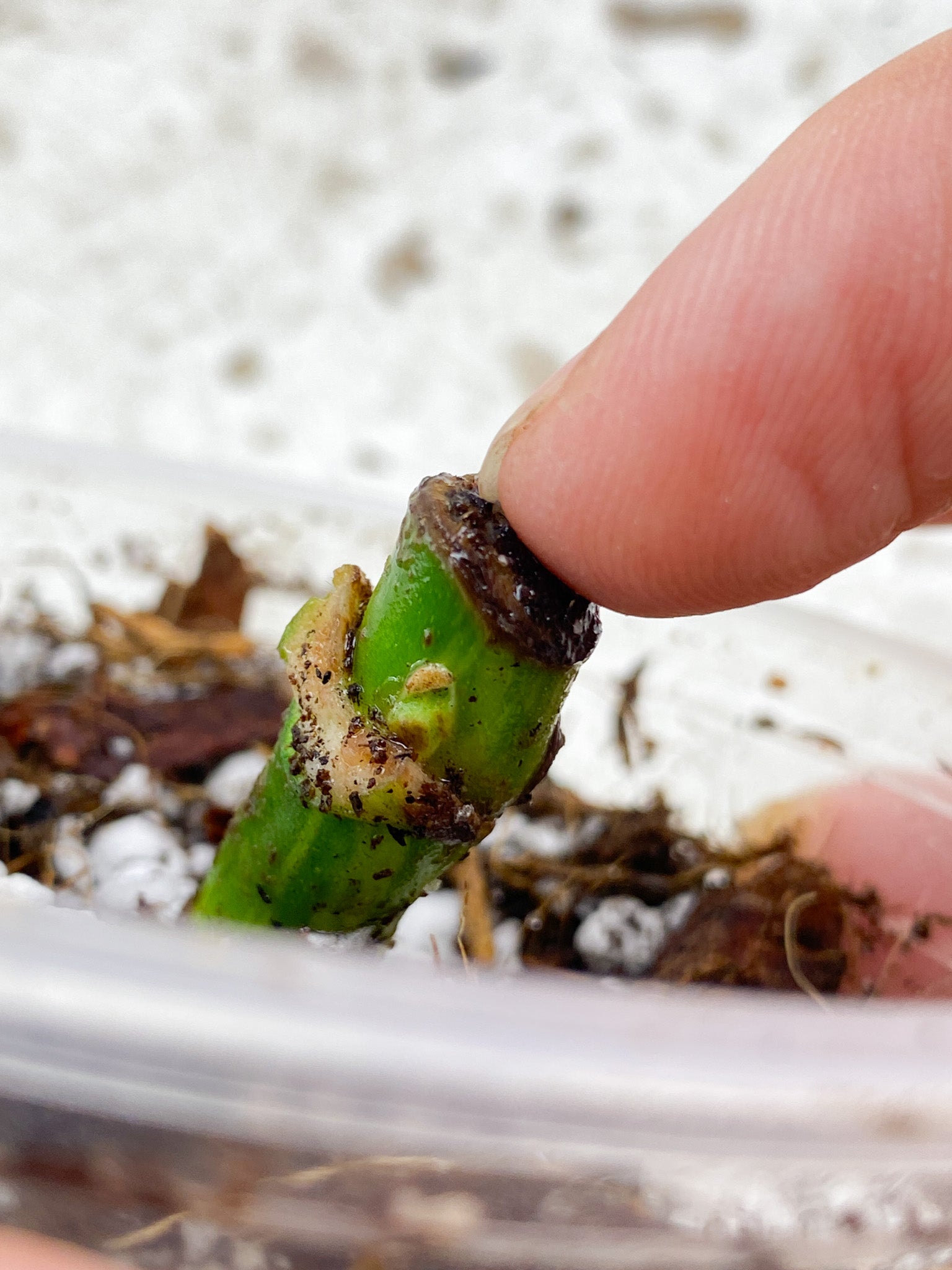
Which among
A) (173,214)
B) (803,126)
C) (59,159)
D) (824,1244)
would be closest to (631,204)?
(173,214)

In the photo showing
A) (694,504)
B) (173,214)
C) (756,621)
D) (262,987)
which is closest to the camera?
(262,987)

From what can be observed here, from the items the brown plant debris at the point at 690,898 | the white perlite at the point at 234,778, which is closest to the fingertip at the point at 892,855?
the brown plant debris at the point at 690,898

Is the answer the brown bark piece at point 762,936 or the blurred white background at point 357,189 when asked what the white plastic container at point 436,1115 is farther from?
the blurred white background at point 357,189

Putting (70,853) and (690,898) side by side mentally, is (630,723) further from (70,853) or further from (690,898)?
(70,853)

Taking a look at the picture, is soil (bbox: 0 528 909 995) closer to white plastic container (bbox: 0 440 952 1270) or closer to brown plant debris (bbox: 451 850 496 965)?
brown plant debris (bbox: 451 850 496 965)

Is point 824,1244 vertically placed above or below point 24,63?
below

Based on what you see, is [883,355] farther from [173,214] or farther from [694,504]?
[173,214]
